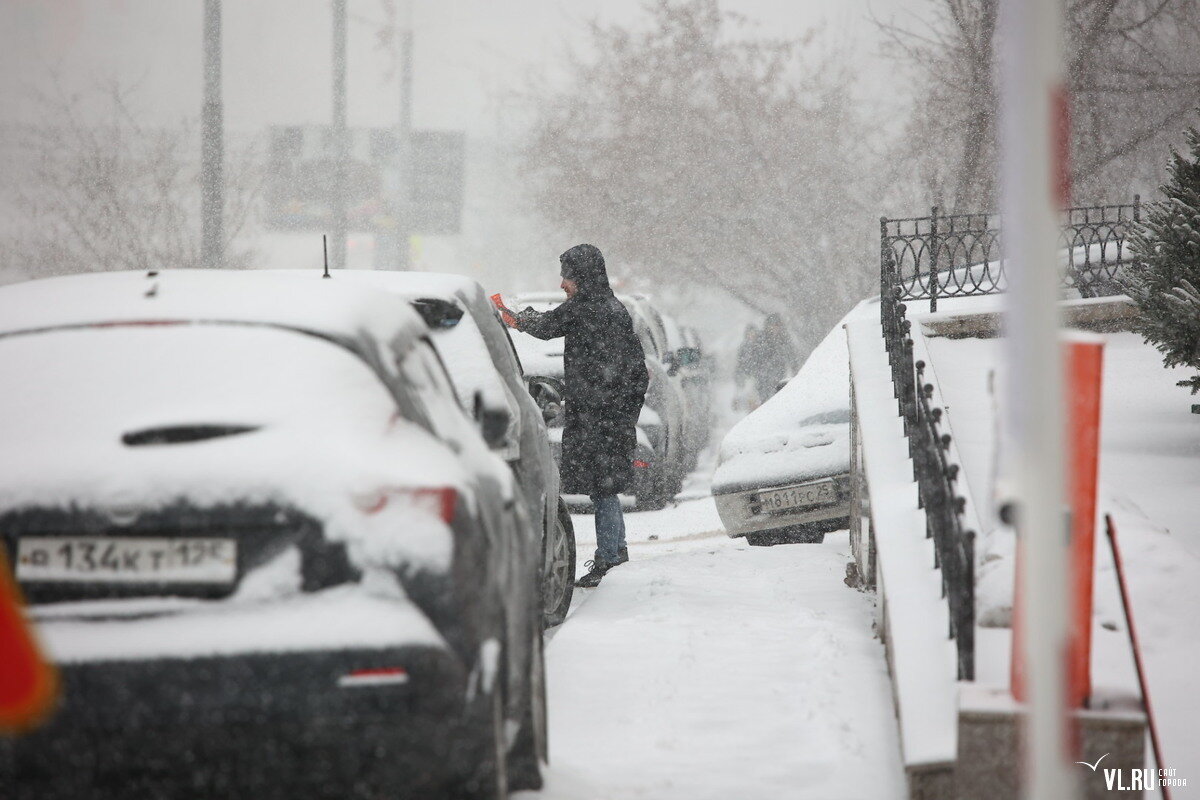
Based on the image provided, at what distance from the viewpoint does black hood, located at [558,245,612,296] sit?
845 cm

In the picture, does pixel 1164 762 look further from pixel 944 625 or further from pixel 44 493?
pixel 44 493

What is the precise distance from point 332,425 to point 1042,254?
1.74 metres

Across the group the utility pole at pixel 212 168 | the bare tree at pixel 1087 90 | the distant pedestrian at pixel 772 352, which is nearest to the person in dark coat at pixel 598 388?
the utility pole at pixel 212 168

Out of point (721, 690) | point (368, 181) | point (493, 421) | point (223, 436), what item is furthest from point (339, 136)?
point (223, 436)

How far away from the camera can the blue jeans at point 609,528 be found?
8609 millimetres

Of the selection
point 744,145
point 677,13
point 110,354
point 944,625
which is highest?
point 677,13

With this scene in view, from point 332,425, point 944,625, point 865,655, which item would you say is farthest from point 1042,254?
point 865,655

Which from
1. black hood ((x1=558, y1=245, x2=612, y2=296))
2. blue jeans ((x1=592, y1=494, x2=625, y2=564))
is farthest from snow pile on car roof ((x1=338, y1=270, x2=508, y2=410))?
blue jeans ((x1=592, y1=494, x2=625, y2=564))

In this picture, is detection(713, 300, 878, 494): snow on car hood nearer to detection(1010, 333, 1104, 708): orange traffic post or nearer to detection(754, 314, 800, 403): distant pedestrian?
detection(1010, 333, 1104, 708): orange traffic post

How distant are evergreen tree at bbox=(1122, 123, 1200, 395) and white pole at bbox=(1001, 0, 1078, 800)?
20.0ft

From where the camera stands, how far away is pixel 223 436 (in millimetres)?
3225

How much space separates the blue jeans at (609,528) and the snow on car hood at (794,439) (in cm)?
139

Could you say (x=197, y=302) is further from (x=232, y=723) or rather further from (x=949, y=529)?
(x=949, y=529)

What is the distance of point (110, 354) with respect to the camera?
136 inches
